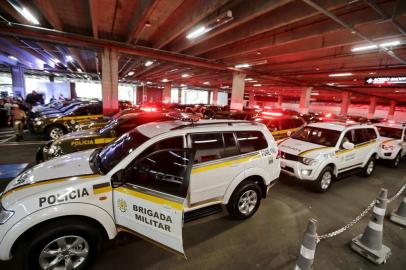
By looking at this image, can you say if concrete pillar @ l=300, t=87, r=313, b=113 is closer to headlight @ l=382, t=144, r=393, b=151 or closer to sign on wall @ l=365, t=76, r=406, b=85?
sign on wall @ l=365, t=76, r=406, b=85

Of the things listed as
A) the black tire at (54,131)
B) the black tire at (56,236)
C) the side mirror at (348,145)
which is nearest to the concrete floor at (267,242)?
the black tire at (56,236)

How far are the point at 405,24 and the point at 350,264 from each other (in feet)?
24.2

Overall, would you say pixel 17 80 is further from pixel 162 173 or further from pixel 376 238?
pixel 376 238

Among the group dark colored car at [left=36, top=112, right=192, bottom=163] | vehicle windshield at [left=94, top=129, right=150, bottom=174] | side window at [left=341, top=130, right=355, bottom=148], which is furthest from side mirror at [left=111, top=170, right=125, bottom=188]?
side window at [left=341, top=130, right=355, bottom=148]

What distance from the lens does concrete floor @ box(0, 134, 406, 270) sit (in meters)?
2.88

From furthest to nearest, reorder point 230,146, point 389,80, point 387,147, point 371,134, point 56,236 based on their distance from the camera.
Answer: point 389,80 < point 387,147 < point 371,134 < point 230,146 < point 56,236

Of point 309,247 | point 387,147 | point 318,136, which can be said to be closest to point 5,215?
point 309,247

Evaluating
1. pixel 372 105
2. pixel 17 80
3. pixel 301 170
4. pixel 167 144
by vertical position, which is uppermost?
pixel 17 80

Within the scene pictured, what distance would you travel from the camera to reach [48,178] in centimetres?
261

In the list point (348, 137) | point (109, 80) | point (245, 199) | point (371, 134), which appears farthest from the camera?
point (109, 80)

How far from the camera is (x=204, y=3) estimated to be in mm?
5684

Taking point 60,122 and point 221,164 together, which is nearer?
point 221,164

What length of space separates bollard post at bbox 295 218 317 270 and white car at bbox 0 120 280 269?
53.6 inches

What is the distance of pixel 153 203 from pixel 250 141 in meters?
2.30
